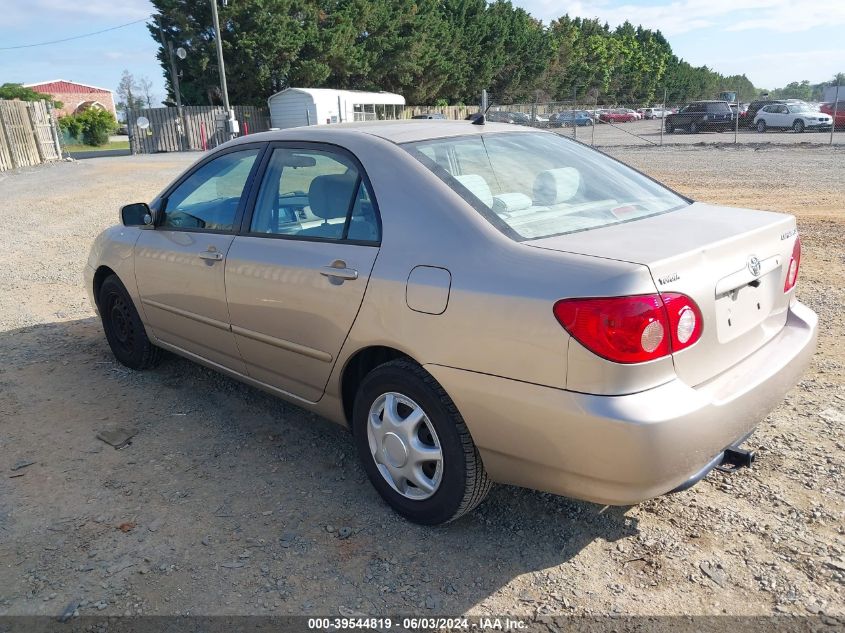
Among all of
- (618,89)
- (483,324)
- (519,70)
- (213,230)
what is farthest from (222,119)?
(618,89)

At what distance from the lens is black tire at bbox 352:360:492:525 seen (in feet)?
8.70

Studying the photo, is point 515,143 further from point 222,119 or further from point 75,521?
point 222,119

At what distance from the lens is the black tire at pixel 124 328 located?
4734 mm

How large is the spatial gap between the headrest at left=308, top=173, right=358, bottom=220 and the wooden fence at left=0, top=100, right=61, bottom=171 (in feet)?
82.6

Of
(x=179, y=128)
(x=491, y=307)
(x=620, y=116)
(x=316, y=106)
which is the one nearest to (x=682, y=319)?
(x=491, y=307)

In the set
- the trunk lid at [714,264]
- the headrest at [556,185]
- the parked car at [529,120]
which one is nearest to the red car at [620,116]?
the parked car at [529,120]

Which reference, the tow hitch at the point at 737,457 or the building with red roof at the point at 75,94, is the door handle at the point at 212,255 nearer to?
the tow hitch at the point at 737,457

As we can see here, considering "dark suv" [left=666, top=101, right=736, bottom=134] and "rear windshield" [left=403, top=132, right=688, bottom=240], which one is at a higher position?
"rear windshield" [left=403, top=132, right=688, bottom=240]

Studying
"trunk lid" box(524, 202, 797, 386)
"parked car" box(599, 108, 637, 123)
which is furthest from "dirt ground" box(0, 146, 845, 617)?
"parked car" box(599, 108, 637, 123)

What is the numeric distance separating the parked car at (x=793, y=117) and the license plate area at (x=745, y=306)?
3287cm

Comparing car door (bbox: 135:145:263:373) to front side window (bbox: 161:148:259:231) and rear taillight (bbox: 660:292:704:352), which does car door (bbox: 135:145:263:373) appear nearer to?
front side window (bbox: 161:148:259:231)

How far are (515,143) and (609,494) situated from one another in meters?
1.85

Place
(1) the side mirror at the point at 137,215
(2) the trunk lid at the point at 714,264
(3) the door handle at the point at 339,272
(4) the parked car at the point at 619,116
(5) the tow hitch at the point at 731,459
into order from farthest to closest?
(4) the parked car at the point at 619,116 < (1) the side mirror at the point at 137,215 < (3) the door handle at the point at 339,272 < (5) the tow hitch at the point at 731,459 < (2) the trunk lid at the point at 714,264

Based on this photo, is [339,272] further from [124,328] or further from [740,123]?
[740,123]
